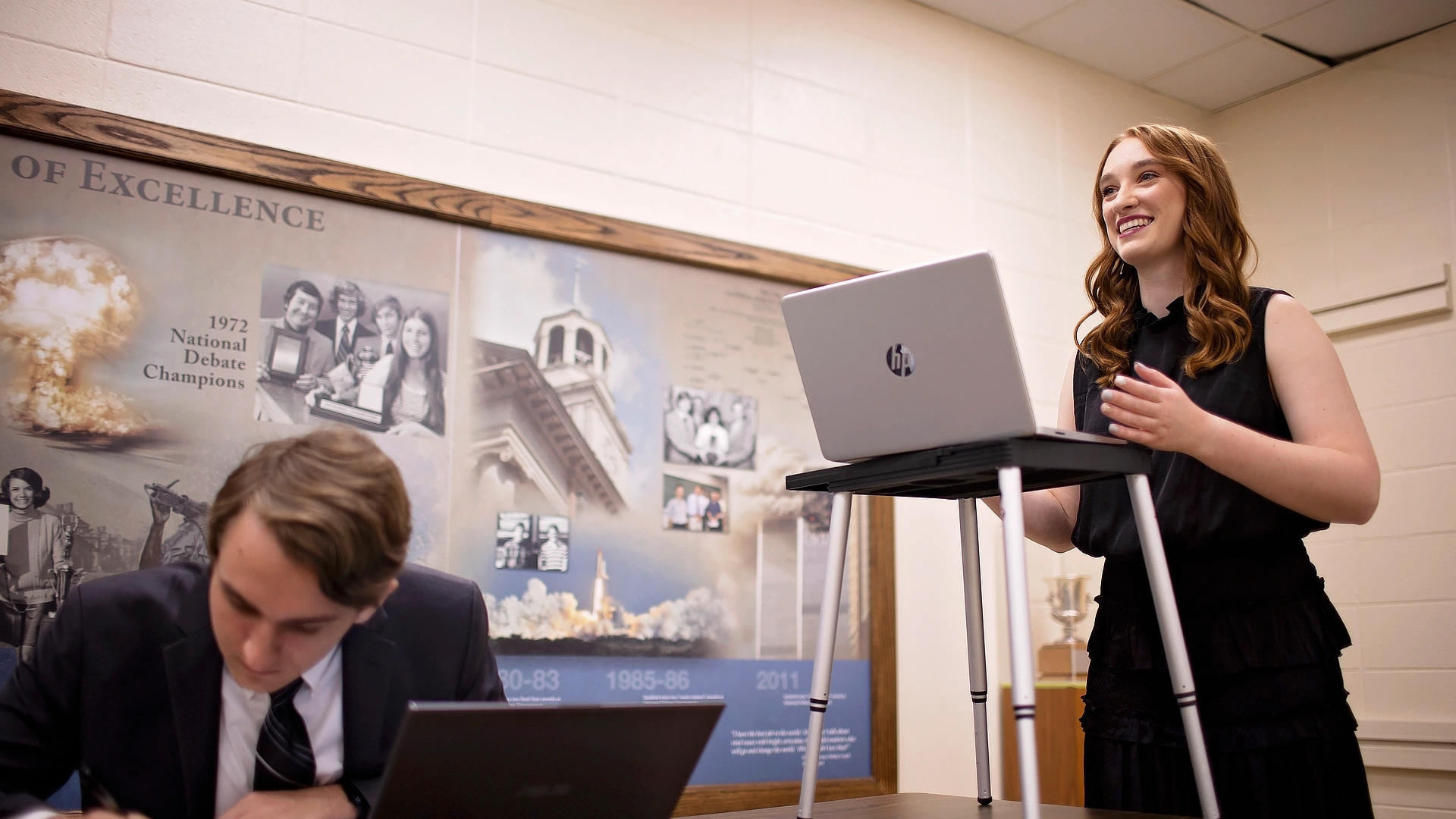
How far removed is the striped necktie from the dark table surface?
0.52 meters

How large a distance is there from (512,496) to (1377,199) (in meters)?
3.02

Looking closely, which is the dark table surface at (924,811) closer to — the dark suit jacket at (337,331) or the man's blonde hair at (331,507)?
the man's blonde hair at (331,507)

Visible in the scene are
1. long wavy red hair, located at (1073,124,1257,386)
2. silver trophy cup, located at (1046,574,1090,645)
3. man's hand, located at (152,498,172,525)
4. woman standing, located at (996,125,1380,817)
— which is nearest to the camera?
woman standing, located at (996,125,1380,817)

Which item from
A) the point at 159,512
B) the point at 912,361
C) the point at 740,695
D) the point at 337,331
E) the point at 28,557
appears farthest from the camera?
the point at 740,695

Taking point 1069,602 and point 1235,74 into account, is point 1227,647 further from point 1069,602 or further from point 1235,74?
point 1235,74

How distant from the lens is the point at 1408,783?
3.44 metres

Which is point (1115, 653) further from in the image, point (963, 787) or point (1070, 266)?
point (1070, 266)

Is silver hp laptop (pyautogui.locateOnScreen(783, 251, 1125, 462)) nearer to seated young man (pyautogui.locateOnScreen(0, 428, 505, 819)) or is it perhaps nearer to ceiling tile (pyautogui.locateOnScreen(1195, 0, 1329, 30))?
seated young man (pyautogui.locateOnScreen(0, 428, 505, 819))

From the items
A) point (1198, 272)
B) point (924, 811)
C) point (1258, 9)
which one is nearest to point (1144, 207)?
point (1198, 272)

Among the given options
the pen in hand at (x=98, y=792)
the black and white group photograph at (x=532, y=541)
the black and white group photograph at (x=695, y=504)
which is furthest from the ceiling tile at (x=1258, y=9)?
the pen in hand at (x=98, y=792)

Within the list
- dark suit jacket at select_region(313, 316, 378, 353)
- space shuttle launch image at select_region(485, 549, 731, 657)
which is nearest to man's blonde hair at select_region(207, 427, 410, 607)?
dark suit jacket at select_region(313, 316, 378, 353)

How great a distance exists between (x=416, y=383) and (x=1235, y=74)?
3114 mm

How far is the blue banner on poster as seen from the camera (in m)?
2.62

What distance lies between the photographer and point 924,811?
4.95 ft
